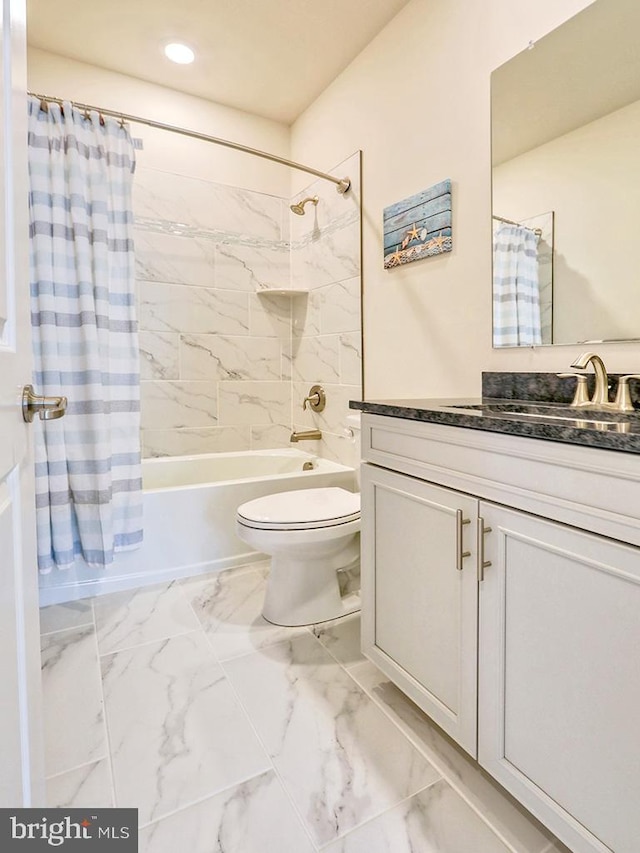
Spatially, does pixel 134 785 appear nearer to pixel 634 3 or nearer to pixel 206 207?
pixel 634 3

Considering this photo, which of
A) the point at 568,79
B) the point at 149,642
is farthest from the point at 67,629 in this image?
the point at 568,79

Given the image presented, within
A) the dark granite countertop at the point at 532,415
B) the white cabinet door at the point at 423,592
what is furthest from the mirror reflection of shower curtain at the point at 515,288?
the white cabinet door at the point at 423,592

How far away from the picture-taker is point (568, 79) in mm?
1383

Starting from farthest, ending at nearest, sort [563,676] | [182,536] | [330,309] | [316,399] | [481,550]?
[316,399] < [330,309] < [182,536] < [481,550] < [563,676]

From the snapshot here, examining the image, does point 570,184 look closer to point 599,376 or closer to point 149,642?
point 599,376

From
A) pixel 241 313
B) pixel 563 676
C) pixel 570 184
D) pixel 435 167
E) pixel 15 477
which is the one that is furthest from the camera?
pixel 241 313

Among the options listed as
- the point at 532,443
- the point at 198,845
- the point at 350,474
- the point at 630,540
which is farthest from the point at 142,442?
the point at 630,540

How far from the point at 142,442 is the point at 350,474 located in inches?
46.6

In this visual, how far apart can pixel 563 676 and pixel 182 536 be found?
176cm

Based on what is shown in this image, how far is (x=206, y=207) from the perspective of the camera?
2.74m

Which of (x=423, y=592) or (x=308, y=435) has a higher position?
(x=308, y=435)

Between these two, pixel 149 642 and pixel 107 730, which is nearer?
pixel 107 730

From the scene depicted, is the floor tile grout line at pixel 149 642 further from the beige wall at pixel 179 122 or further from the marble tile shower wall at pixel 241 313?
the beige wall at pixel 179 122

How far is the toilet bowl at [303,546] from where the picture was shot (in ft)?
5.60
